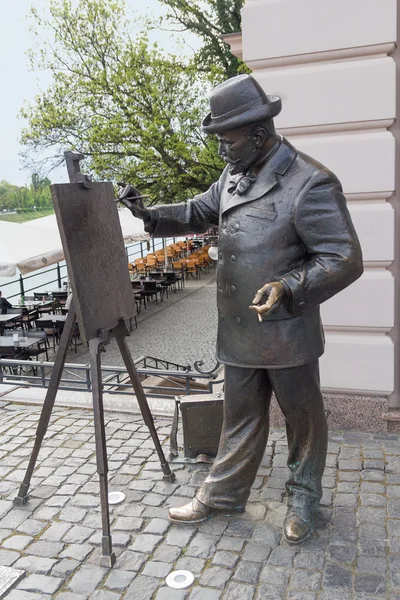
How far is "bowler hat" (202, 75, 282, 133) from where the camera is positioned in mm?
3174

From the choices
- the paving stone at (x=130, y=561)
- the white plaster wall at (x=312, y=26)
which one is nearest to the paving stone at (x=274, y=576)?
the paving stone at (x=130, y=561)

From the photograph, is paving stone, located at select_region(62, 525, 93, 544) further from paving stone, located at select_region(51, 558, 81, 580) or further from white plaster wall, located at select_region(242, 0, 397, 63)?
white plaster wall, located at select_region(242, 0, 397, 63)

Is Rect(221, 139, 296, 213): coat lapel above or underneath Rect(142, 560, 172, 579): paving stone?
above

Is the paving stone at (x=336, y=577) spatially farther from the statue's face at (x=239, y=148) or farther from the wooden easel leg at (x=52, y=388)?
the statue's face at (x=239, y=148)

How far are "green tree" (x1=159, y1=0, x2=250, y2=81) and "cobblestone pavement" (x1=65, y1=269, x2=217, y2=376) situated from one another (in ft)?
22.4

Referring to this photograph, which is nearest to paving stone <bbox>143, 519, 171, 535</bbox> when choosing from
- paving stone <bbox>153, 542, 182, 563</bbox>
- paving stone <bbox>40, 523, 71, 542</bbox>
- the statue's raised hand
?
paving stone <bbox>153, 542, 182, 563</bbox>

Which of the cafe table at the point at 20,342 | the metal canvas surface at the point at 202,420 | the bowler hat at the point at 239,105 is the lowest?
the cafe table at the point at 20,342

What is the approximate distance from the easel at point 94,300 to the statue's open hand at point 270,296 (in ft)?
3.57

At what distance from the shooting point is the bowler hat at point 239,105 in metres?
3.17

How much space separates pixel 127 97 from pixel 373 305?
46.8 ft

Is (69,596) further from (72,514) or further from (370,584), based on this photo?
(370,584)

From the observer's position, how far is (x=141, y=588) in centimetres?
330

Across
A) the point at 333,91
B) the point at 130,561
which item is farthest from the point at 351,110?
the point at 130,561

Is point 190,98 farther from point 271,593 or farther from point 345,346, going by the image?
point 271,593
